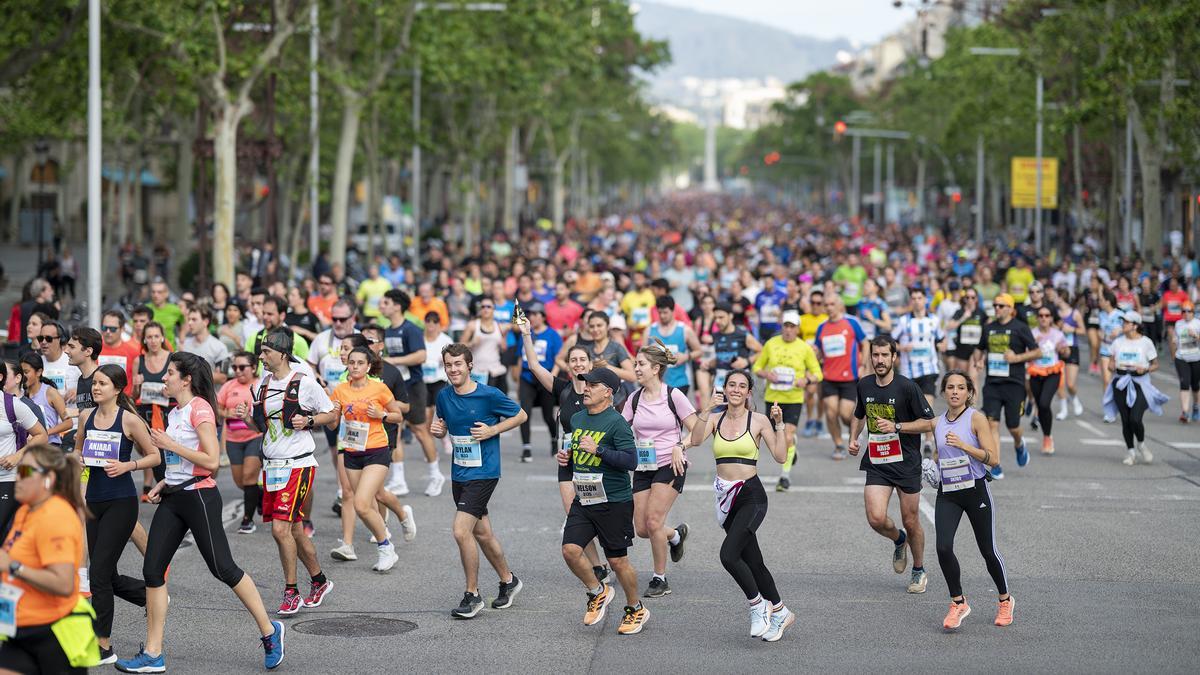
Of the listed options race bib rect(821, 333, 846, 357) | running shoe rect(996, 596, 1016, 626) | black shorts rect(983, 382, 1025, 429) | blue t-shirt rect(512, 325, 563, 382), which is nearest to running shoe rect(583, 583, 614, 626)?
running shoe rect(996, 596, 1016, 626)

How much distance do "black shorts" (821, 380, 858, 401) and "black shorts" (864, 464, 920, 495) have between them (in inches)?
237

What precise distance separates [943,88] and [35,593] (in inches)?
2660

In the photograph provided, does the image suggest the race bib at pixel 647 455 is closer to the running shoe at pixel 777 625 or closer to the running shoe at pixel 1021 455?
the running shoe at pixel 777 625

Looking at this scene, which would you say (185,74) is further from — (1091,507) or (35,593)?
(35,593)

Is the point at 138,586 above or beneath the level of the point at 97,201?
beneath

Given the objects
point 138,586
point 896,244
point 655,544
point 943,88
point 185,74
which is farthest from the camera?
point 943,88

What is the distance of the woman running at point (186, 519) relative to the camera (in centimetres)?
888

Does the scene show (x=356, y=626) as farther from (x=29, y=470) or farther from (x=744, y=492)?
(x=29, y=470)

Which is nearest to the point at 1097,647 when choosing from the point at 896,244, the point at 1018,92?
the point at 896,244

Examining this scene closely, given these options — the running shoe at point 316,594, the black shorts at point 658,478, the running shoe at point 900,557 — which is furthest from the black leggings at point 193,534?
the running shoe at point 900,557

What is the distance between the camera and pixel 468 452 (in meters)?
10.3

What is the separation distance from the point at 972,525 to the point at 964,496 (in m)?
0.17

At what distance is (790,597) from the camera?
1076cm

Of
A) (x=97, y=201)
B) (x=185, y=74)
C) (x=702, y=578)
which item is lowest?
(x=702, y=578)
